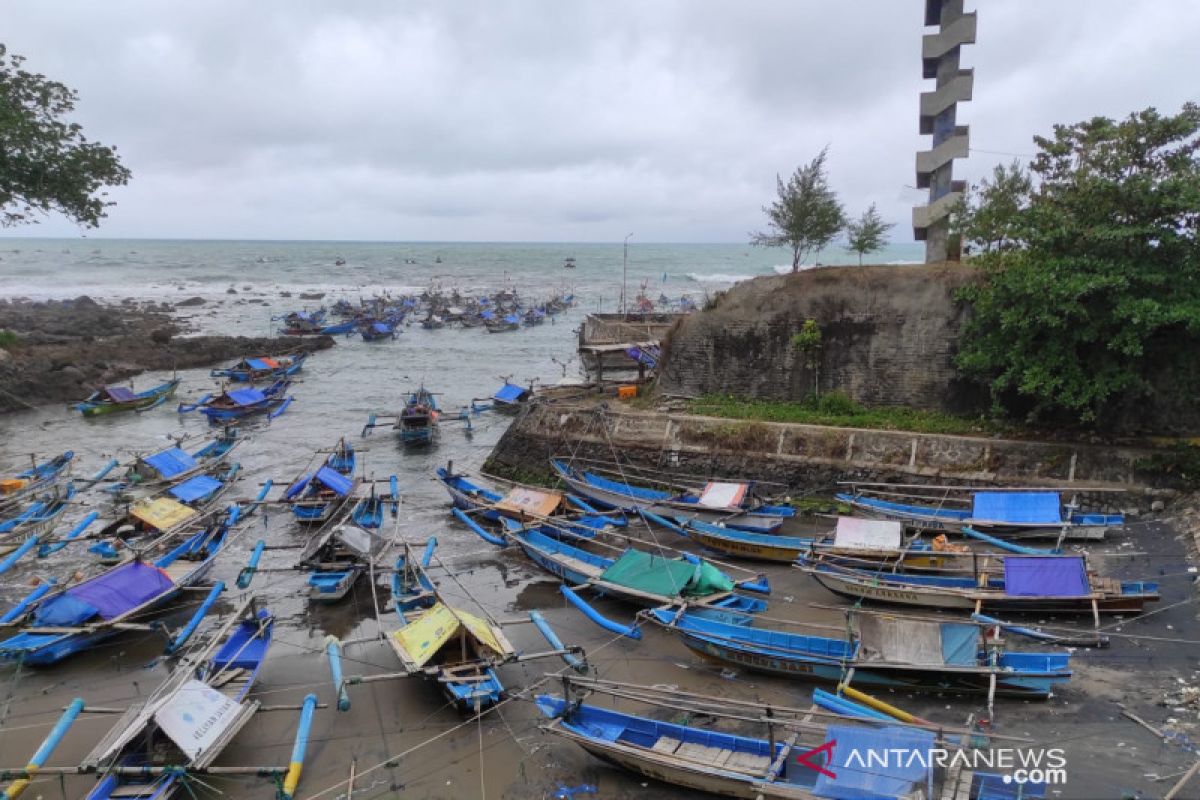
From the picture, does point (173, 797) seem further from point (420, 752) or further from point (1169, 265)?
point (1169, 265)

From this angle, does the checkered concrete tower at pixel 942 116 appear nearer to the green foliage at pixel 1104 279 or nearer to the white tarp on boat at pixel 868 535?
the green foliage at pixel 1104 279

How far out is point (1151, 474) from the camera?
1795 centimetres

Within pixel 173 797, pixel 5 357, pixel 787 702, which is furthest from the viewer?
pixel 5 357

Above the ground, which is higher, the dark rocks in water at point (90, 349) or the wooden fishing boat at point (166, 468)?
the dark rocks in water at point (90, 349)

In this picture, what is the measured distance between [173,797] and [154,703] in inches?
48.7

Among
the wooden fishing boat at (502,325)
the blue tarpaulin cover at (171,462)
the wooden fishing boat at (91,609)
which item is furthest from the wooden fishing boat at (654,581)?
the wooden fishing boat at (502,325)

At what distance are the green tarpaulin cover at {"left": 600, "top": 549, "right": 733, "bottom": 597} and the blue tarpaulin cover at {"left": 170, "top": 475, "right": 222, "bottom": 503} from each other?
12213 millimetres

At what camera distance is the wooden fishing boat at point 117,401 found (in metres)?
32.7

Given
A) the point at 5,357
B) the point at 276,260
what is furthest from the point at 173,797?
the point at 276,260

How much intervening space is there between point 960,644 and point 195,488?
1917cm

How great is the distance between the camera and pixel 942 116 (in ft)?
A: 86.1

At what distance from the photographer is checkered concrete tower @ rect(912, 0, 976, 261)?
25219mm

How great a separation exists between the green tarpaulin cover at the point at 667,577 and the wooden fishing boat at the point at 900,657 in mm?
1599

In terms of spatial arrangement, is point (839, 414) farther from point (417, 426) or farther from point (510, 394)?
point (510, 394)
